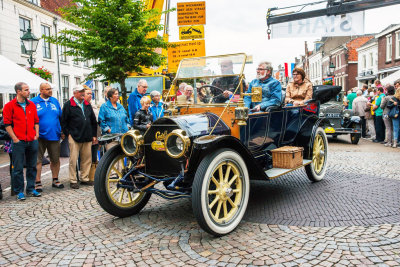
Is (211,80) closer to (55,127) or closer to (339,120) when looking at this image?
(55,127)

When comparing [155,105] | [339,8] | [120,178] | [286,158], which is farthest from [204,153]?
[339,8]

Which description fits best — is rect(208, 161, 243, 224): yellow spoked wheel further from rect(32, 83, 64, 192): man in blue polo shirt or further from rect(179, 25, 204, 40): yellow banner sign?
rect(179, 25, 204, 40): yellow banner sign

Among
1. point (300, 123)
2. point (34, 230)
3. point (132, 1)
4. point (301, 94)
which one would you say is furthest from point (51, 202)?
point (132, 1)

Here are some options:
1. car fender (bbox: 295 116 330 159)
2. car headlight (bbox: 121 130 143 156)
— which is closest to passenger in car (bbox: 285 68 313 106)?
car fender (bbox: 295 116 330 159)

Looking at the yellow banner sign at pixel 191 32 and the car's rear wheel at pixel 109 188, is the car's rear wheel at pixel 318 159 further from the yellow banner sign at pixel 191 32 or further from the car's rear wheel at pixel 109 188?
the yellow banner sign at pixel 191 32

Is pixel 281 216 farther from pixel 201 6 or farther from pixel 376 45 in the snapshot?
pixel 376 45

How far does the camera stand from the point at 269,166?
484cm

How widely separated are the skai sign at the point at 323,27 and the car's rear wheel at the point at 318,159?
198 inches

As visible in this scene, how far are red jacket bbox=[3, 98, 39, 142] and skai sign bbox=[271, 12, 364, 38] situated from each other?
768cm

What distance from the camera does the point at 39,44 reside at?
21.4 m

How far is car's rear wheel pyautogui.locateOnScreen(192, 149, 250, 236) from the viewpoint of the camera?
3.19m

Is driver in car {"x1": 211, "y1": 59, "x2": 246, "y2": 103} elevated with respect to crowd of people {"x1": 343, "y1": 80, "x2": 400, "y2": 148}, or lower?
elevated

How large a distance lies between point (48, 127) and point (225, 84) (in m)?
3.16

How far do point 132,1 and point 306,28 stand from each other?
556cm
